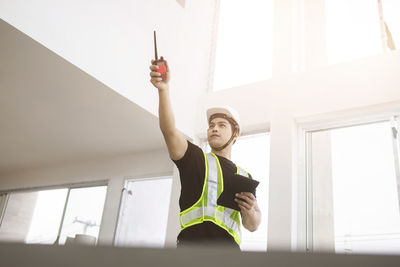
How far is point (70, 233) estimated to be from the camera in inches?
232

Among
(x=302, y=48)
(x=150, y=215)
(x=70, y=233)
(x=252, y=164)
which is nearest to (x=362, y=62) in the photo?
(x=302, y=48)

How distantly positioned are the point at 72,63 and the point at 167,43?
1378 mm

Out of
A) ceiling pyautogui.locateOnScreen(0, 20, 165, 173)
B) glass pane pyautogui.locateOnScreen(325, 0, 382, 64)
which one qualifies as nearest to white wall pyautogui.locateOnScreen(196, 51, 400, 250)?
glass pane pyautogui.locateOnScreen(325, 0, 382, 64)

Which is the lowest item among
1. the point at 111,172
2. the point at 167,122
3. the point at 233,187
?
the point at 233,187

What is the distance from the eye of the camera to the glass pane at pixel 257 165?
3895 millimetres

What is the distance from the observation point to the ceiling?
3438 mm

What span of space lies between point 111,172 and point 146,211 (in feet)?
2.80

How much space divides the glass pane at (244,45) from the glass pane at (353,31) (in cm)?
71

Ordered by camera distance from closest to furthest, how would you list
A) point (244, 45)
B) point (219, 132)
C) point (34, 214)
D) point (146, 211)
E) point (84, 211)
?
point (219, 132), point (244, 45), point (146, 211), point (84, 211), point (34, 214)

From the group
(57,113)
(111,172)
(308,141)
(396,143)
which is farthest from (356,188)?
(111,172)

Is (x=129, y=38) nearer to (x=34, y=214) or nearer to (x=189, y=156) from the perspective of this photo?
(x=189, y=156)

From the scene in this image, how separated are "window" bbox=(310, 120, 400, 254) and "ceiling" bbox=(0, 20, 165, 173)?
72.7 inches

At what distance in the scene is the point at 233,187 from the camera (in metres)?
1.55

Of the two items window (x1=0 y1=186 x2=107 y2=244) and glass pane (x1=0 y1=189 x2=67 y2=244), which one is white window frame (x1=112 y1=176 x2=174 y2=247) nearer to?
window (x1=0 y1=186 x2=107 y2=244)
